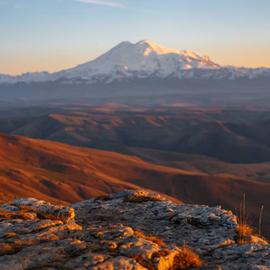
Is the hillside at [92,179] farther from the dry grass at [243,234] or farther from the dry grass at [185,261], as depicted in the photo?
the dry grass at [185,261]

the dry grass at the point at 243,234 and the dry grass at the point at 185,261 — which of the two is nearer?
the dry grass at the point at 185,261

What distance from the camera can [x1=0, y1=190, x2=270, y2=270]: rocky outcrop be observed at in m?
9.14

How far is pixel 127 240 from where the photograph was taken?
10.3m

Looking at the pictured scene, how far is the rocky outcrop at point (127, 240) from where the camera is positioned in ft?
30.0

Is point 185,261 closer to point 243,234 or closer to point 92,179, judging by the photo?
point 243,234

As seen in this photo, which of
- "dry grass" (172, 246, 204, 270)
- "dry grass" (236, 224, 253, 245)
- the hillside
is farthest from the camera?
the hillside

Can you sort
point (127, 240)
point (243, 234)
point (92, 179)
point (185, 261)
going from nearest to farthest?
point (185, 261) → point (127, 240) → point (243, 234) → point (92, 179)

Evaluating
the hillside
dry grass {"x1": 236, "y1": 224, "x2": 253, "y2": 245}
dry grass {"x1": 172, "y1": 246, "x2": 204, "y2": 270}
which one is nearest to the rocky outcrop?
dry grass {"x1": 172, "y1": 246, "x2": 204, "y2": 270}

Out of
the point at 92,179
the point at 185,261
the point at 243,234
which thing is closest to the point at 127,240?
the point at 185,261

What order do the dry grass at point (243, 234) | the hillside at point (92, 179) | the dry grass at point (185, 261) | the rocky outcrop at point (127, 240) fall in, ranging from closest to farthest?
the rocky outcrop at point (127, 240) < the dry grass at point (185, 261) < the dry grass at point (243, 234) < the hillside at point (92, 179)

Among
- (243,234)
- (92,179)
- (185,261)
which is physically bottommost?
(92,179)

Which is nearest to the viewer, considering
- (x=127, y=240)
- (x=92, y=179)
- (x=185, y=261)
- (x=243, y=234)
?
(x=185, y=261)

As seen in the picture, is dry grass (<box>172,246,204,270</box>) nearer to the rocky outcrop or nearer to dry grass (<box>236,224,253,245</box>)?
the rocky outcrop

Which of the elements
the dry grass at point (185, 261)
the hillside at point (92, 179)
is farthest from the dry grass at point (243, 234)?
the hillside at point (92, 179)
